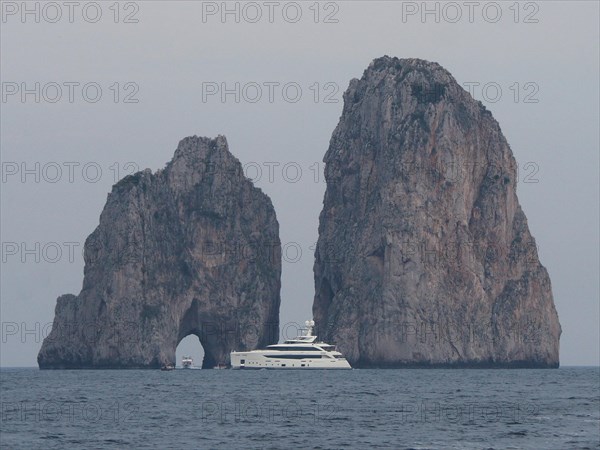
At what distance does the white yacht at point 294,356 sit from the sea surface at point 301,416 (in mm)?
53686

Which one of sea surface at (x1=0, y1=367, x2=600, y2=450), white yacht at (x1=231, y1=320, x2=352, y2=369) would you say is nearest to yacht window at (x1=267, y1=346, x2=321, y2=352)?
white yacht at (x1=231, y1=320, x2=352, y2=369)

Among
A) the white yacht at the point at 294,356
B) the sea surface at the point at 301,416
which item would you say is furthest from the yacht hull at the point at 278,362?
the sea surface at the point at 301,416

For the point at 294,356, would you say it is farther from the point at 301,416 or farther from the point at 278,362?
the point at 301,416

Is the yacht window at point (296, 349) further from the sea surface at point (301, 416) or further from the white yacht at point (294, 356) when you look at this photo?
the sea surface at point (301, 416)

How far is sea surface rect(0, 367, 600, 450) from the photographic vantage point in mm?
68438

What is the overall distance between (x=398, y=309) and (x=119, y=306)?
132 feet

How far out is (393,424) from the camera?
79.3 meters

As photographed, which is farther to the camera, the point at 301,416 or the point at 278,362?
the point at 278,362

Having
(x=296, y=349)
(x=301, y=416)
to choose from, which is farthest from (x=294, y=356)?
(x=301, y=416)

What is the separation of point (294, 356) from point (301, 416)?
363 ft

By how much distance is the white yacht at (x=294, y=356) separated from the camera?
630 ft

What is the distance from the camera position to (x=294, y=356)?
19638 centimetres

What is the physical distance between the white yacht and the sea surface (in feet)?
176

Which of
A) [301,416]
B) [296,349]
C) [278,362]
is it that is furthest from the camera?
[296,349]
